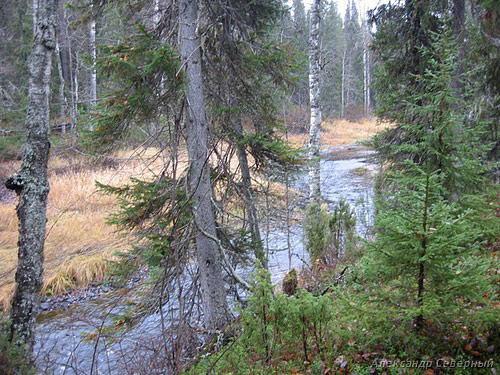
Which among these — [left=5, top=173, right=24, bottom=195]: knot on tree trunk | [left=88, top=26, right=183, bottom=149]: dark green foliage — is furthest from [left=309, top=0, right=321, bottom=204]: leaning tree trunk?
[left=5, top=173, right=24, bottom=195]: knot on tree trunk

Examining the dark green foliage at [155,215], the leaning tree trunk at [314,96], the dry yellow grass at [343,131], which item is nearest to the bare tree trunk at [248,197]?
the dark green foliage at [155,215]

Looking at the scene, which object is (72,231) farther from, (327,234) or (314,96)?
(314,96)

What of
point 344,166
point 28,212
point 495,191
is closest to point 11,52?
point 344,166

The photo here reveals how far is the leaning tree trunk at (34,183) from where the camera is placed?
4.11m

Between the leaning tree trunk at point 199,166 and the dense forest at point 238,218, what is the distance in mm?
27

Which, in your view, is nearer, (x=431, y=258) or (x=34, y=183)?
→ (x=431, y=258)

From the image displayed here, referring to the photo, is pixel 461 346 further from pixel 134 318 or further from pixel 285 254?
pixel 285 254

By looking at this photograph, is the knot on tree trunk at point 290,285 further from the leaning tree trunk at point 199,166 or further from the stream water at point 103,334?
the leaning tree trunk at point 199,166

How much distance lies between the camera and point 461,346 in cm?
288

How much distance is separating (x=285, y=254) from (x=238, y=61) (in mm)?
5570

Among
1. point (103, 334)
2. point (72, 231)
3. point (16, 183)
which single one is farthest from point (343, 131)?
point (16, 183)

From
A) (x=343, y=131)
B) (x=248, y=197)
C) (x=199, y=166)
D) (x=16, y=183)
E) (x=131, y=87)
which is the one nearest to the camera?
(x=16, y=183)

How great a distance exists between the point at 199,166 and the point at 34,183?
2070mm

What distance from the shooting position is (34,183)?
13.8 ft
